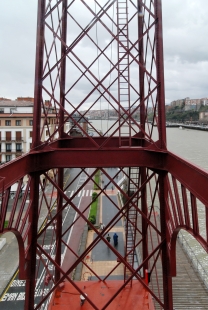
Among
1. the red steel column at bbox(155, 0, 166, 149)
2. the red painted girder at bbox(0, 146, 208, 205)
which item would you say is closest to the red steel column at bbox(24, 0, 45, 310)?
the red painted girder at bbox(0, 146, 208, 205)

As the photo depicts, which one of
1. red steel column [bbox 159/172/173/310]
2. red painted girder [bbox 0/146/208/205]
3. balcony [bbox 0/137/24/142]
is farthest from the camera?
balcony [bbox 0/137/24/142]

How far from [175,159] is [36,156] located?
2548 mm

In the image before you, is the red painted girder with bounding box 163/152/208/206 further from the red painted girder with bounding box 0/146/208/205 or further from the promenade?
the promenade

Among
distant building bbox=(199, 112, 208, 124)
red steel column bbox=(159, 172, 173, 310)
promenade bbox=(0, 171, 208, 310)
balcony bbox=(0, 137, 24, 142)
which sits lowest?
promenade bbox=(0, 171, 208, 310)

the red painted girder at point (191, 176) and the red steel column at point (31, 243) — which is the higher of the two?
the red painted girder at point (191, 176)

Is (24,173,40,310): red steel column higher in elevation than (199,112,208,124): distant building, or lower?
lower

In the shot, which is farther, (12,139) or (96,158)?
(12,139)

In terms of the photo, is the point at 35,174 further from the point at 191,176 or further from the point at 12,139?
the point at 12,139

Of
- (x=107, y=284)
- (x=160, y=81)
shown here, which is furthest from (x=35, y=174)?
(x=107, y=284)

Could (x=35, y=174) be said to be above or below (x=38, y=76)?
below

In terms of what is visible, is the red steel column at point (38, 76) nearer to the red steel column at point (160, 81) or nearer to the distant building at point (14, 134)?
the red steel column at point (160, 81)

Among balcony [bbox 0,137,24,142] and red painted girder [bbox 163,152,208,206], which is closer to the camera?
red painted girder [bbox 163,152,208,206]

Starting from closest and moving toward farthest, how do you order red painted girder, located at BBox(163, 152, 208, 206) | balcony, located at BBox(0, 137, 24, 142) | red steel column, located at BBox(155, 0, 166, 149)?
1. red painted girder, located at BBox(163, 152, 208, 206)
2. red steel column, located at BBox(155, 0, 166, 149)
3. balcony, located at BBox(0, 137, 24, 142)

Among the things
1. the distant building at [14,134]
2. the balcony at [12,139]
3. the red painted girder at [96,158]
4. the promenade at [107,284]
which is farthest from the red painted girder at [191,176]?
the balcony at [12,139]
